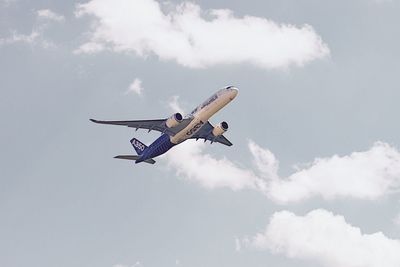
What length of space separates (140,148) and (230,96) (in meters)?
39.7

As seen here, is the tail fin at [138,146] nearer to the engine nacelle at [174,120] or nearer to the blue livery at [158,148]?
the blue livery at [158,148]

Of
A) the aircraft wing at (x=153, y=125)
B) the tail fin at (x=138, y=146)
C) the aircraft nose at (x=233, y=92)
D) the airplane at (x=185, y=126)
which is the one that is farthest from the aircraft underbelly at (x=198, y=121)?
the tail fin at (x=138, y=146)

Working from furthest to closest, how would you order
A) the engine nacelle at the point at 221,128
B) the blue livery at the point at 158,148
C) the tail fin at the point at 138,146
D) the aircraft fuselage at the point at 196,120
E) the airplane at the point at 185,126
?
the tail fin at the point at 138,146
the blue livery at the point at 158,148
the engine nacelle at the point at 221,128
the airplane at the point at 185,126
the aircraft fuselage at the point at 196,120

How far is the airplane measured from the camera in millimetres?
108938

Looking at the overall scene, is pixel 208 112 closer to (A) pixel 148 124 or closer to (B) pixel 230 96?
(B) pixel 230 96

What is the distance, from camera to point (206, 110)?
11019 centimetres

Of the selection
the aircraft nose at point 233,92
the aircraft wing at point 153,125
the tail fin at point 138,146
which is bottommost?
the aircraft nose at point 233,92

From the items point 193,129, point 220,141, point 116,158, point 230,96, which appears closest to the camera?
point 230,96

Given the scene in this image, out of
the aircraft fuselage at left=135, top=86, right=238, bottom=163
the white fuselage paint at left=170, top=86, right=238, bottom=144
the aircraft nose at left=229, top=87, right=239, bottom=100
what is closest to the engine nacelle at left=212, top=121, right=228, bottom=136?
the aircraft fuselage at left=135, top=86, right=238, bottom=163

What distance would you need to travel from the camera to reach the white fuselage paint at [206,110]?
108 m

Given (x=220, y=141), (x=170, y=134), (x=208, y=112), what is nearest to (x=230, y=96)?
(x=208, y=112)

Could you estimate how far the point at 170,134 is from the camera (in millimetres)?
117812

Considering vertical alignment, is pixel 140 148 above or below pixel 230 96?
above

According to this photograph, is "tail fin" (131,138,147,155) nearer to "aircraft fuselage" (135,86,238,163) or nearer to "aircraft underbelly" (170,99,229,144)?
"aircraft fuselage" (135,86,238,163)
